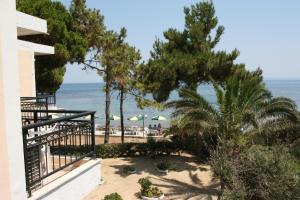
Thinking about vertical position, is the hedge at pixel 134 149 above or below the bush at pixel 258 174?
below

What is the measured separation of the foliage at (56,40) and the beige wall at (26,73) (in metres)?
6.79

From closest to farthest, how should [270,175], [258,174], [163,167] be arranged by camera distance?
[270,175] < [258,174] < [163,167]

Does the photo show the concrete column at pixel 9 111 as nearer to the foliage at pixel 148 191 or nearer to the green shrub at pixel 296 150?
the foliage at pixel 148 191

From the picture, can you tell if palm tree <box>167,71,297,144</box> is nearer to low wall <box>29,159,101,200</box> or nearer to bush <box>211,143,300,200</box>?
bush <box>211,143,300,200</box>

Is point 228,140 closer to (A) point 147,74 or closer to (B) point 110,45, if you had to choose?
(A) point 147,74

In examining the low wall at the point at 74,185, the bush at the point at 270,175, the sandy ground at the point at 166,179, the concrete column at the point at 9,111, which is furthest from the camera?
the sandy ground at the point at 166,179

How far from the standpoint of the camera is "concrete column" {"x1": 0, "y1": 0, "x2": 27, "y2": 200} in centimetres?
444

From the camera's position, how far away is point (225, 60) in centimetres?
2061

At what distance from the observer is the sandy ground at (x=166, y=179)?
10.8 meters

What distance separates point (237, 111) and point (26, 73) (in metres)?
8.37

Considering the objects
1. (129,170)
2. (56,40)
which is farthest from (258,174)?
(56,40)

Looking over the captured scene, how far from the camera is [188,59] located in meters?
20.0

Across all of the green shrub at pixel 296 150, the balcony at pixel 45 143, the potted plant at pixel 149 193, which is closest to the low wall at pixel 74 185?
the balcony at pixel 45 143

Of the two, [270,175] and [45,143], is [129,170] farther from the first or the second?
[45,143]
